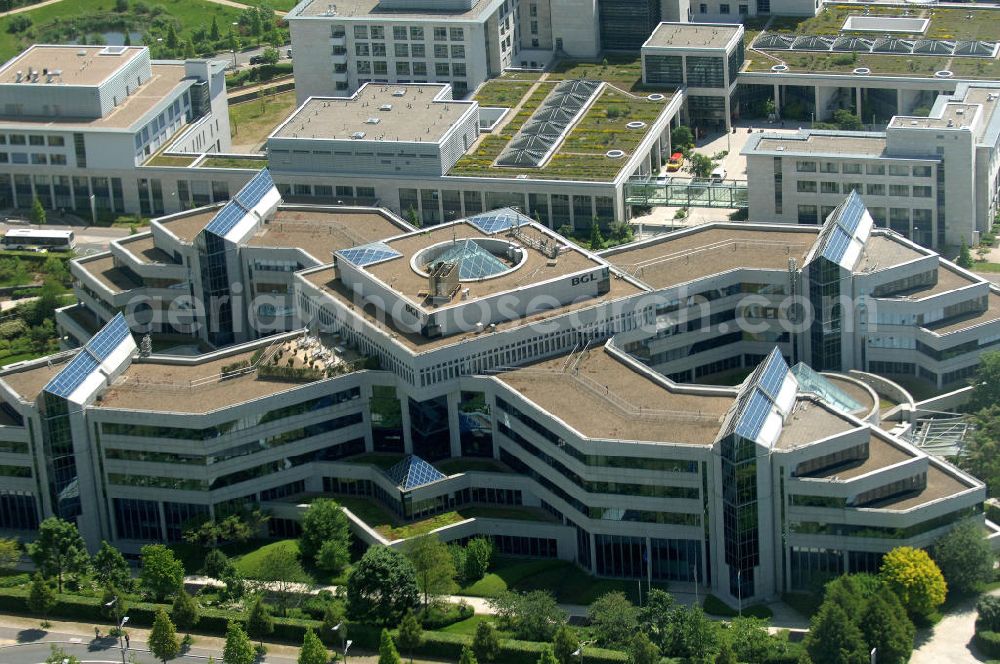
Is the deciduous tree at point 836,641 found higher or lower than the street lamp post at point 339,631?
higher

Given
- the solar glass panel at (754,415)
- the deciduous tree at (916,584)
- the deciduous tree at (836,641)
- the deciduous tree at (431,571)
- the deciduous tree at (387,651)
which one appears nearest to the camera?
the deciduous tree at (836,641)

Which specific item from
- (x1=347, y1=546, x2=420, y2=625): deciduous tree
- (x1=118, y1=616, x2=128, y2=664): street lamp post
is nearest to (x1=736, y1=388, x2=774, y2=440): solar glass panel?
(x1=347, y1=546, x2=420, y2=625): deciduous tree

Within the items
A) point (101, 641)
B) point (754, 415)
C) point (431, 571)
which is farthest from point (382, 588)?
point (754, 415)

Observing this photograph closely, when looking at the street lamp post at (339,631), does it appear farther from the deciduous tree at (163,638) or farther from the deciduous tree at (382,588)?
the deciduous tree at (163,638)

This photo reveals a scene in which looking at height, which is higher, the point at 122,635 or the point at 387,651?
the point at 387,651

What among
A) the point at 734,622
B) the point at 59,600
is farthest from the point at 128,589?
the point at 734,622

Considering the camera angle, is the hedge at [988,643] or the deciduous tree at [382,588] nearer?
the hedge at [988,643]

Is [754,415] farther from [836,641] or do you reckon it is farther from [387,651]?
[387,651]

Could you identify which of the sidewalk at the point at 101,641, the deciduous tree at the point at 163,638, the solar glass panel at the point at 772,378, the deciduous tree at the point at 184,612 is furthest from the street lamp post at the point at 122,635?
the solar glass panel at the point at 772,378

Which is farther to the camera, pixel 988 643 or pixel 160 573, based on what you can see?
pixel 160 573
